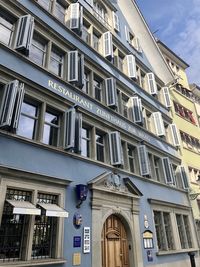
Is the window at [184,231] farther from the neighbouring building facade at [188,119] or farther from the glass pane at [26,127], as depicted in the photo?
the glass pane at [26,127]

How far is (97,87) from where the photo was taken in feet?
39.7

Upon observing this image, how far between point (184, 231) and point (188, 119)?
10040 mm

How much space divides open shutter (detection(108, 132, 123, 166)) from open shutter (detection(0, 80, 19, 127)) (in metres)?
4.73

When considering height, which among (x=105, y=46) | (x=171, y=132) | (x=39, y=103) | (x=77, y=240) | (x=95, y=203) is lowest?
(x=77, y=240)

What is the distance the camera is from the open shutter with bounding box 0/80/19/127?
677 cm

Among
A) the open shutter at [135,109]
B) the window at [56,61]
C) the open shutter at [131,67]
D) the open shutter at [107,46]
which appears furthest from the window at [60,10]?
the open shutter at [135,109]

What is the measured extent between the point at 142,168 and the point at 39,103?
20.0ft

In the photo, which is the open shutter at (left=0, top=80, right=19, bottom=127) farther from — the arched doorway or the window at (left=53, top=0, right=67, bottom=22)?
the window at (left=53, top=0, right=67, bottom=22)

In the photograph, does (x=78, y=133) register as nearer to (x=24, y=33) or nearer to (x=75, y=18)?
(x=24, y=33)

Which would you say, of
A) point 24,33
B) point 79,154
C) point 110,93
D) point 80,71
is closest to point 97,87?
point 110,93

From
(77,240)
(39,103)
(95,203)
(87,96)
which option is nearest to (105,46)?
(87,96)

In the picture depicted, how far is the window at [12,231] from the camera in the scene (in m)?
6.24

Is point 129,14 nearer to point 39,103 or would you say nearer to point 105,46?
point 105,46

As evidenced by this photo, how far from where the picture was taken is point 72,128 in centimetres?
866
